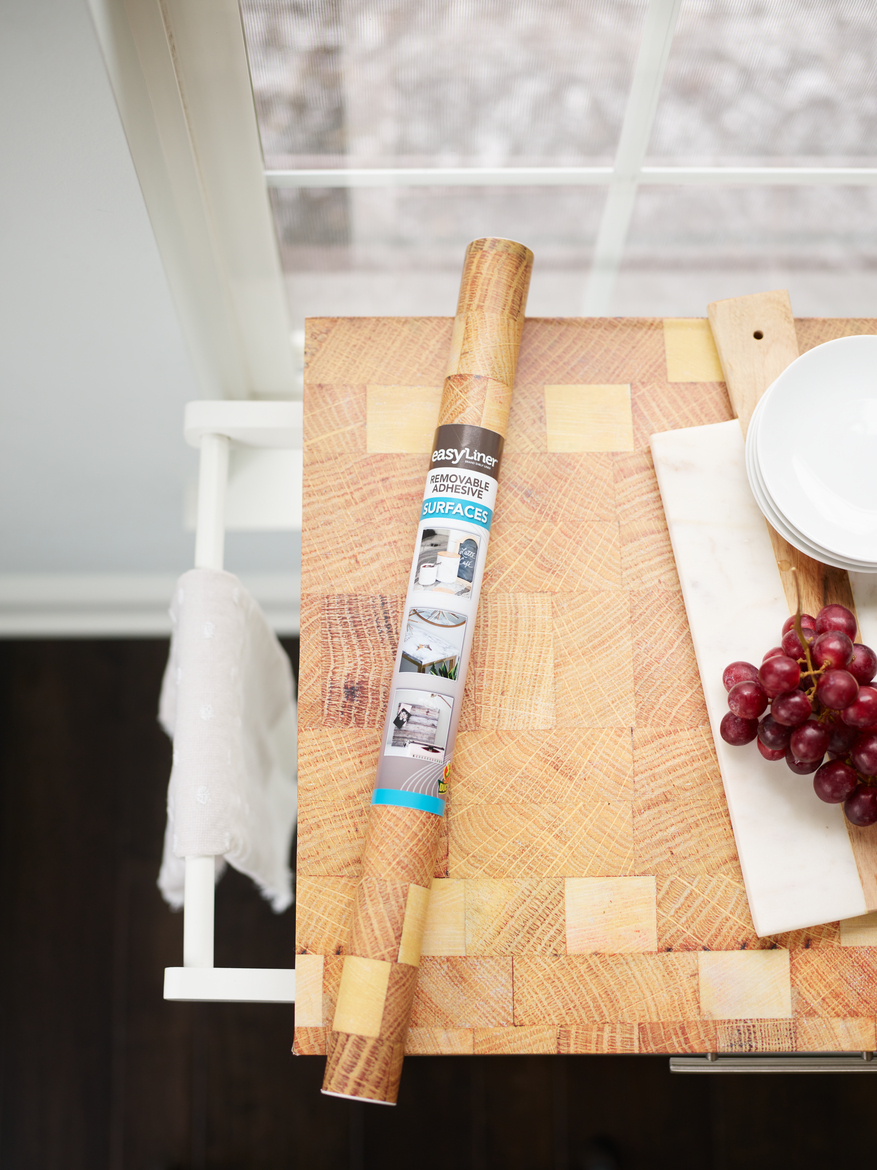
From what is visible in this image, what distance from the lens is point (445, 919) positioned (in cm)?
61

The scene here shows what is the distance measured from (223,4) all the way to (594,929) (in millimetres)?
897

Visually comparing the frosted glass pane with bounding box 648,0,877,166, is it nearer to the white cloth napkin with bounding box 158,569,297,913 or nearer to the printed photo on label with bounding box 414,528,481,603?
the printed photo on label with bounding box 414,528,481,603

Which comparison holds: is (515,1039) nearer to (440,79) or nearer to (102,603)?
(440,79)

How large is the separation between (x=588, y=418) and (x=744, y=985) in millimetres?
496

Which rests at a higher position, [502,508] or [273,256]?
[273,256]

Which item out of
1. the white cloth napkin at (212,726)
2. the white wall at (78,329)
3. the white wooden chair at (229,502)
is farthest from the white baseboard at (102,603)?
the white cloth napkin at (212,726)

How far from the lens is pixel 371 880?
582mm

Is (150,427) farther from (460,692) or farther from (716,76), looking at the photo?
(716,76)

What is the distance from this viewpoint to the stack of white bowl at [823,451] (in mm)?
617

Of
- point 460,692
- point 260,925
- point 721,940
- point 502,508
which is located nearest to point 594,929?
point 721,940

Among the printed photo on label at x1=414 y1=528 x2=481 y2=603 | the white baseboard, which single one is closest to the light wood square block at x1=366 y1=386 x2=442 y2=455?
the printed photo on label at x1=414 y1=528 x2=481 y2=603

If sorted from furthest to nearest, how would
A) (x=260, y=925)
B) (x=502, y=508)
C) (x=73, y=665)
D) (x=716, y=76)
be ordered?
(x=73, y=665) < (x=260, y=925) < (x=716, y=76) < (x=502, y=508)

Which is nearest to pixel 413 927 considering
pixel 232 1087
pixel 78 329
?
pixel 78 329

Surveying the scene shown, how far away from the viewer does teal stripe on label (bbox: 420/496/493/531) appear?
2.06 feet
